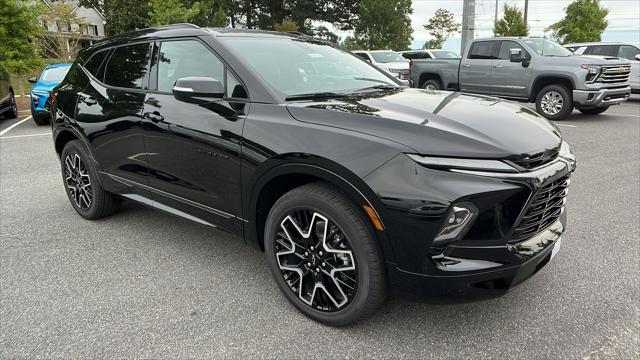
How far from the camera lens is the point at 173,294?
10.1ft

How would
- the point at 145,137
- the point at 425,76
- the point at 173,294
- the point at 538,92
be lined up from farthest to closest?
1. the point at 425,76
2. the point at 538,92
3. the point at 145,137
4. the point at 173,294

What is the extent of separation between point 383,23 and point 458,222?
37.1 m

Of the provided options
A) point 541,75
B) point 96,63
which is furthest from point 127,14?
point 96,63

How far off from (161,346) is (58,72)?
1154cm

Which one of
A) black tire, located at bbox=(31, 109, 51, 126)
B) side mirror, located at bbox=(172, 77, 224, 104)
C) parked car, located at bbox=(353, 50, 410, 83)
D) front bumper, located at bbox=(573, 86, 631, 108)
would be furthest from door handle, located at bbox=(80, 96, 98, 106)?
parked car, located at bbox=(353, 50, 410, 83)

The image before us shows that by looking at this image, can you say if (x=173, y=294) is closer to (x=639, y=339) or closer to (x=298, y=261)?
(x=298, y=261)

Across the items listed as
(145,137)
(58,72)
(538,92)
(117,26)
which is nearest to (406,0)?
(117,26)

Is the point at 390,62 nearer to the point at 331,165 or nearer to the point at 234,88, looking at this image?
the point at 234,88

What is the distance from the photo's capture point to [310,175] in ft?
8.47

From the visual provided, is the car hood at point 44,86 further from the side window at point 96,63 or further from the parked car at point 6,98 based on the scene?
the side window at point 96,63

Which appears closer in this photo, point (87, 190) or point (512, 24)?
point (87, 190)

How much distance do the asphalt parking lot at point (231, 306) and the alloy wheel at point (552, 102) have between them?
23.0 feet

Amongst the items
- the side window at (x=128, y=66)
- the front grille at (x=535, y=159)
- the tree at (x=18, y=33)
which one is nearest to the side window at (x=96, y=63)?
the side window at (x=128, y=66)

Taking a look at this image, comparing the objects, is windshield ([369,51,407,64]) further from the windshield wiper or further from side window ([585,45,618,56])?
the windshield wiper
